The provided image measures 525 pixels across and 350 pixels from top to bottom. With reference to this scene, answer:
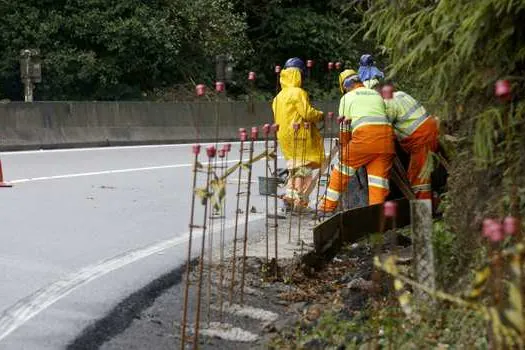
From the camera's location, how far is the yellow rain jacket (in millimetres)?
11391

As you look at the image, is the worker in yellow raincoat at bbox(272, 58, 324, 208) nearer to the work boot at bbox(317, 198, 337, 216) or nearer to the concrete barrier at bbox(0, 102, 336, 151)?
the work boot at bbox(317, 198, 337, 216)

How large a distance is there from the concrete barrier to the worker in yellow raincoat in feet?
20.1

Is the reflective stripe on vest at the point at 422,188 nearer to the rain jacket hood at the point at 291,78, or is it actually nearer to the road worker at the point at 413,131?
the road worker at the point at 413,131

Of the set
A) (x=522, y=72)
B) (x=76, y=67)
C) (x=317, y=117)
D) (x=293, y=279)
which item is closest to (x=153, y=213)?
(x=317, y=117)

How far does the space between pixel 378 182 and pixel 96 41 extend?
17.6 m

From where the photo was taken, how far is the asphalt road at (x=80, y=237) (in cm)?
671

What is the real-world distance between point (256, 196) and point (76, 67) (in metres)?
13.7

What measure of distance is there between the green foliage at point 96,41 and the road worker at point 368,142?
16535mm

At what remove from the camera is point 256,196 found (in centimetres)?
1326

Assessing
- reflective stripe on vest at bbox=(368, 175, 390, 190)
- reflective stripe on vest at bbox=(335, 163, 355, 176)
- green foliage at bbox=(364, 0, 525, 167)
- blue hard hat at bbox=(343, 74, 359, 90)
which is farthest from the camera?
blue hard hat at bbox=(343, 74, 359, 90)

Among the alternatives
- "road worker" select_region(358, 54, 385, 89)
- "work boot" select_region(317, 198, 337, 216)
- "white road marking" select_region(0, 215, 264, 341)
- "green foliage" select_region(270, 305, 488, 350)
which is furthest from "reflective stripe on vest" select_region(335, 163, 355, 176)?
"green foliage" select_region(270, 305, 488, 350)

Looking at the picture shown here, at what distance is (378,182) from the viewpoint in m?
9.66

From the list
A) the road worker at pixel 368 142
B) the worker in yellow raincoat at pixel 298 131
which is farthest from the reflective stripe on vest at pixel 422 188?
the worker in yellow raincoat at pixel 298 131

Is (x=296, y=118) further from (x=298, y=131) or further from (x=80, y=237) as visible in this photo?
(x=80, y=237)
